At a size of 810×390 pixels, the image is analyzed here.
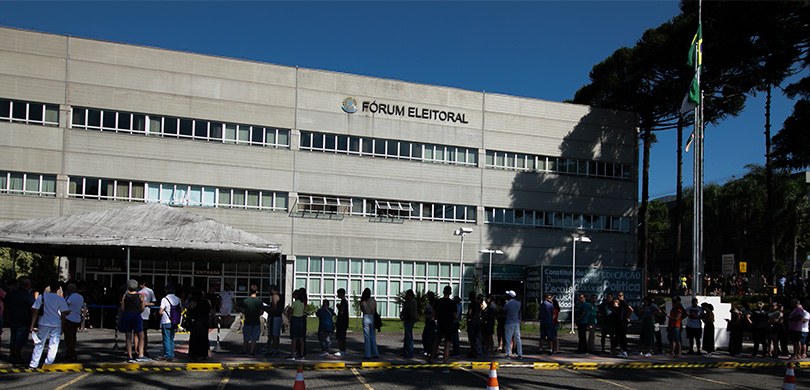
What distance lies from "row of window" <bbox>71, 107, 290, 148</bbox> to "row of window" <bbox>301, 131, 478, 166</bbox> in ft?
5.63

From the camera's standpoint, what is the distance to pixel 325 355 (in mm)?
18297

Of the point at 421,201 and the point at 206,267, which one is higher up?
the point at 421,201

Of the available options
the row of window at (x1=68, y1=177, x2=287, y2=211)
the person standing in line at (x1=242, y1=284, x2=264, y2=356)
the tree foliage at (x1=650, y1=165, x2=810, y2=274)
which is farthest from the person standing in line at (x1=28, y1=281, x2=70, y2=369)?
the tree foliage at (x1=650, y1=165, x2=810, y2=274)

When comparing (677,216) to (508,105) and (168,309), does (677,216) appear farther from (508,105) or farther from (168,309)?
(168,309)

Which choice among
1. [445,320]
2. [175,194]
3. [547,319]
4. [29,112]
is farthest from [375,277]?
[445,320]

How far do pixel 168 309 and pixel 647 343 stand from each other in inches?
480

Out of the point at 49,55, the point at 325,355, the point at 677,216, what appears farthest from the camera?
the point at 677,216

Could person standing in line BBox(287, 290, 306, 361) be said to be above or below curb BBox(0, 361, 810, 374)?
above

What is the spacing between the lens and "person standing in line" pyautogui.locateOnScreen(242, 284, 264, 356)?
57.1ft

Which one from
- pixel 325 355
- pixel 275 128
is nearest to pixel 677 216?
A: pixel 275 128

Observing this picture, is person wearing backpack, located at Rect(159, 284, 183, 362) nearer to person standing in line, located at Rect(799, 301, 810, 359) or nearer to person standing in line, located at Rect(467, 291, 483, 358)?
person standing in line, located at Rect(467, 291, 483, 358)

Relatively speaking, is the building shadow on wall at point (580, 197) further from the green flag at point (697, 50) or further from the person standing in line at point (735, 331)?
the person standing in line at point (735, 331)

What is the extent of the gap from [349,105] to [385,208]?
20.0 ft

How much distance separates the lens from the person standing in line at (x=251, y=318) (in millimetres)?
17406
